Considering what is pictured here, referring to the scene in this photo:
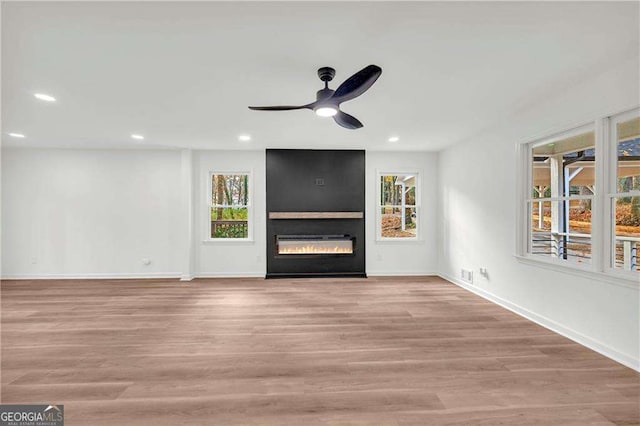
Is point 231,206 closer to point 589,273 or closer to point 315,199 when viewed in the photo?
point 315,199

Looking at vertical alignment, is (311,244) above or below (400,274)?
above

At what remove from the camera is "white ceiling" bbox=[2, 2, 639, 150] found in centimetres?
176

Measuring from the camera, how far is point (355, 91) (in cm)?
220

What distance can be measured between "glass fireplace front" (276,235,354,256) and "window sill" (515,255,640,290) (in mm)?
3030

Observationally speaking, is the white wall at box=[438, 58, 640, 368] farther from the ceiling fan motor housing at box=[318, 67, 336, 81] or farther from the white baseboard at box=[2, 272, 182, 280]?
the white baseboard at box=[2, 272, 182, 280]

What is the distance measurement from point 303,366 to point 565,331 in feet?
8.62

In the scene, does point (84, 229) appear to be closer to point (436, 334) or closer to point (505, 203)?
point (436, 334)

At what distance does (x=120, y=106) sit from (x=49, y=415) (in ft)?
9.64

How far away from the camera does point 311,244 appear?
5.70 m

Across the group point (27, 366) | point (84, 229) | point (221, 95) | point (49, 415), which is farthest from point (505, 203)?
point (84, 229)

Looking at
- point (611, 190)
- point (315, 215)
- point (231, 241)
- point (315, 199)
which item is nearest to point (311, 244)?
point (315, 215)

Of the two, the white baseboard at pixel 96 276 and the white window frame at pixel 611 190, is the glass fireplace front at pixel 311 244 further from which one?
the white window frame at pixel 611 190

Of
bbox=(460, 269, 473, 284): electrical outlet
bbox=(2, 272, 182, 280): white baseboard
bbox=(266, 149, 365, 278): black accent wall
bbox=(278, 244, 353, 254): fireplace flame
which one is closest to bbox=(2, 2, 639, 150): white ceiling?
bbox=(266, 149, 365, 278): black accent wall

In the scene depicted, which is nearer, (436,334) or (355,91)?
(355,91)
